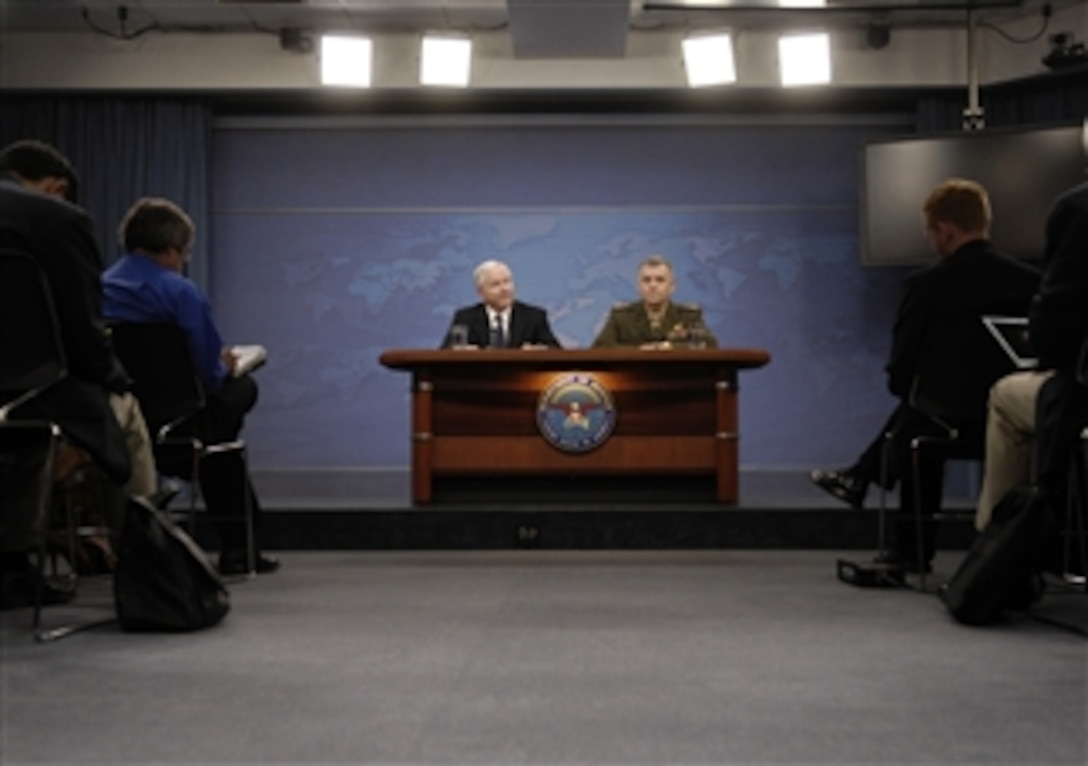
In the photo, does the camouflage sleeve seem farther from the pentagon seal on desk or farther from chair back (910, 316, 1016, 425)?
chair back (910, 316, 1016, 425)

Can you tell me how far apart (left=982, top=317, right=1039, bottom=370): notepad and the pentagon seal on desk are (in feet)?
6.79

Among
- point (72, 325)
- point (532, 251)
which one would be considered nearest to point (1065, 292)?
point (72, 325)

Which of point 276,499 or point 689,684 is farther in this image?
point 276,499

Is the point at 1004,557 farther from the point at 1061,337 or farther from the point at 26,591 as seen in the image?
the point at 26,591

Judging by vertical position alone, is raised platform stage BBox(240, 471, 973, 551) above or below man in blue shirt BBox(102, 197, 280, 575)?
below

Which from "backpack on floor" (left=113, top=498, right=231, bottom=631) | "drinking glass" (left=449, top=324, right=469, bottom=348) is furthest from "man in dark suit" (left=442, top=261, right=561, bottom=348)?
"backpack on floor" (left=113, top=498, right=231, bottom=631)

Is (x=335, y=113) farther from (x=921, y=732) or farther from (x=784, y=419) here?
(x=921, y=732)

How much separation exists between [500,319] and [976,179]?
2957mm

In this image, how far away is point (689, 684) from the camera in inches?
111

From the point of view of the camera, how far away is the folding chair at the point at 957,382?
444cm

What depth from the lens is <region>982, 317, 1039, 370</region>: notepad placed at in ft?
13.6

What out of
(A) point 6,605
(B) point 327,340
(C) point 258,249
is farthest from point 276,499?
(A) point 6,605

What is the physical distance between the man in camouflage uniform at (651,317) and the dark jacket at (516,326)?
32 centimetres

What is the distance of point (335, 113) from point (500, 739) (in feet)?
23.8
